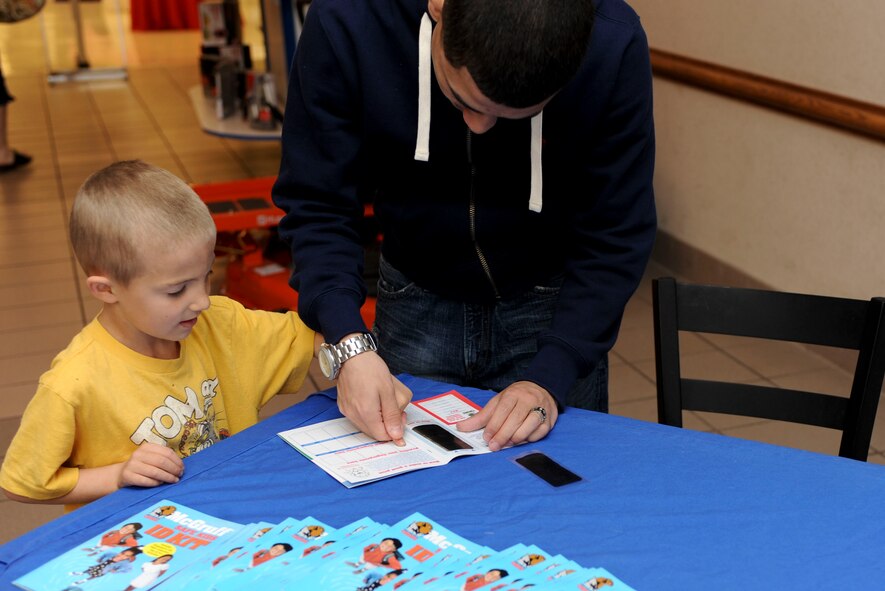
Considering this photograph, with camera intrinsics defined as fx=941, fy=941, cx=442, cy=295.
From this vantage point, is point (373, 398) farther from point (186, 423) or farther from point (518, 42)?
point (518, 42)

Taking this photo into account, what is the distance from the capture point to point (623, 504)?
1.32 m

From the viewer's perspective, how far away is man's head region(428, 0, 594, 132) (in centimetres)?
115

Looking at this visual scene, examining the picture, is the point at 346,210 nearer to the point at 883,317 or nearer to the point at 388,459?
the point at 388,459

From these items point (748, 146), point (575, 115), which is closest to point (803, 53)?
point (748, 146)

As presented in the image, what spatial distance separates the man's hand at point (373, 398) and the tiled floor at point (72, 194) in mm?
1569

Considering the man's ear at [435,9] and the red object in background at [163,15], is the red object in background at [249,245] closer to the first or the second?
the man's ear at [435,9]

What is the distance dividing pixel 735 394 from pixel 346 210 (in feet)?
2.77

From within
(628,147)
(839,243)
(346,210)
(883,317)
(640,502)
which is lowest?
(839,243)

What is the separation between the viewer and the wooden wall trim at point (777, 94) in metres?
3.24

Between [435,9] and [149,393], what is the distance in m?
0.76

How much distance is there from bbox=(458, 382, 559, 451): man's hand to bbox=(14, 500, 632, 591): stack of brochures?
0.25m

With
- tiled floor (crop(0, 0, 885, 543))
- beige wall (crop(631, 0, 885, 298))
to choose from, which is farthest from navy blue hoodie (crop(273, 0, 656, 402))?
beige wall (crop(631, 0, 885, 298))

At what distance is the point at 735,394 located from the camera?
1854 millimetres

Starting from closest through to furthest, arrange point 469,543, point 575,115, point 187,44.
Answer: point 469,543
point 575,115
point 187,44
